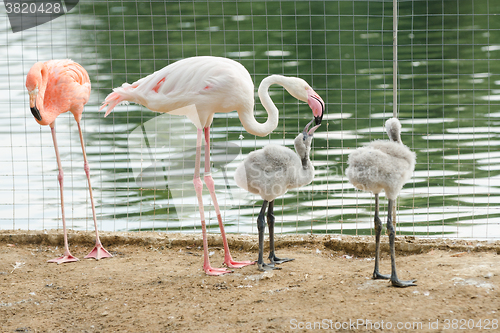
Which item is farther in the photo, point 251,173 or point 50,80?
point 50,80

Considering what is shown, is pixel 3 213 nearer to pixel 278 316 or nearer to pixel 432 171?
pixel 278 316

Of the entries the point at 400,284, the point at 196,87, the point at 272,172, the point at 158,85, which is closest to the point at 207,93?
the point at 196,87

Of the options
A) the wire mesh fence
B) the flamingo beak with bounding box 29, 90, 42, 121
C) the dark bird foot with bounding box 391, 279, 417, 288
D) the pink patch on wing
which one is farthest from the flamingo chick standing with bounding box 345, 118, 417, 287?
the flamingo beak with bounding box 29, 90, 42, 121

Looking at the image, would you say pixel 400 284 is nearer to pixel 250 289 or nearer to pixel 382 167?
pixel 382 167

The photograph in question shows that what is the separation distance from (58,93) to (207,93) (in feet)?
6.10

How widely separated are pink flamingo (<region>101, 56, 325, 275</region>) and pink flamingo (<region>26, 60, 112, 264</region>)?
0.81 m

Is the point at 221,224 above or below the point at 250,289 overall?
above

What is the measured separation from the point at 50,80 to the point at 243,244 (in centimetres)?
275

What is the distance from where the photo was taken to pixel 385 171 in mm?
3822

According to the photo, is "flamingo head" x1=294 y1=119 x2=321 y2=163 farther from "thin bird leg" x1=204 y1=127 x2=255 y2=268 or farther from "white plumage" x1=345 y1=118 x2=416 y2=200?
"thin bird leg" x1=204 y1=127 x2=255 y2=268

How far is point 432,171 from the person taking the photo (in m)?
7.55

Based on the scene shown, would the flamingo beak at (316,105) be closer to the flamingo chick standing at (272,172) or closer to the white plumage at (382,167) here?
the flamingo chick standing at (272,172)

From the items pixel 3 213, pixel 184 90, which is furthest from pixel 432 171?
pixel 3 213

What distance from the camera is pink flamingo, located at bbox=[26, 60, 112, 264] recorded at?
504 centimetres
